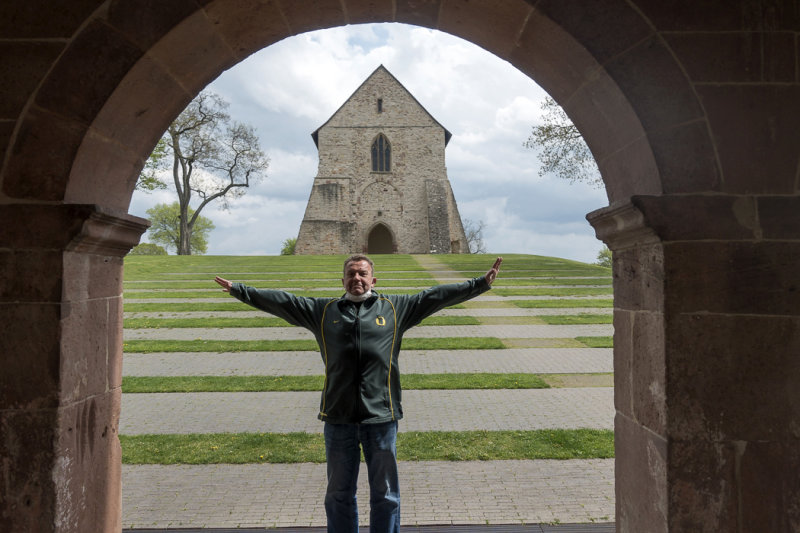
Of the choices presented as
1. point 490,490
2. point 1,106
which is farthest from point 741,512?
point 1,106

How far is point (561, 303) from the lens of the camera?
51.1 feet

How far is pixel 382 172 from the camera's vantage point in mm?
34000

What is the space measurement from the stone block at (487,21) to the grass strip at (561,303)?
12.4 meters

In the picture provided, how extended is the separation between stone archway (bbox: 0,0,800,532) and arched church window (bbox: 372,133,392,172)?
31.7 m

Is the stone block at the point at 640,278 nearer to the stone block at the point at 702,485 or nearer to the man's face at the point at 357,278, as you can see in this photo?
the stone block at the point at 702,485

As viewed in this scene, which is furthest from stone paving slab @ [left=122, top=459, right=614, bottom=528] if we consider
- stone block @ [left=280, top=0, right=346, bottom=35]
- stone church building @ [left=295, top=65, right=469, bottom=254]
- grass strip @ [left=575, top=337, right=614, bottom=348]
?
stone church building @ [left=295, top=65, right=469, bottom=254]

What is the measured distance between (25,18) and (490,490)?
454 centimetres

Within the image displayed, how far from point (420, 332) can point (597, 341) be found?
3.94m

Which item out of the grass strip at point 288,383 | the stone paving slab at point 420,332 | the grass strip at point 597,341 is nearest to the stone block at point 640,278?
the grass strip at point 288,383

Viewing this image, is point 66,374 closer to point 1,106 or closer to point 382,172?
point 1,106

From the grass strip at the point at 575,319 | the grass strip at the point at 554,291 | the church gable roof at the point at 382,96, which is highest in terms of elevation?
the church gable roof at the point at 382,96

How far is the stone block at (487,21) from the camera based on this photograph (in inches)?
113

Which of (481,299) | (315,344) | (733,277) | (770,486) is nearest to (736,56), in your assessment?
(733,277)

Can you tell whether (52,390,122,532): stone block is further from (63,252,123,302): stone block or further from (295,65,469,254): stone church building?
(295,65,469,254): stone church building
